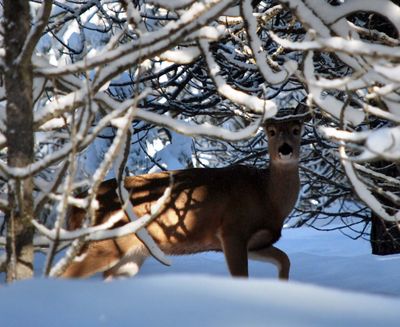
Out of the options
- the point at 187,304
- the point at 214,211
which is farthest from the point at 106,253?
the point at 187,304

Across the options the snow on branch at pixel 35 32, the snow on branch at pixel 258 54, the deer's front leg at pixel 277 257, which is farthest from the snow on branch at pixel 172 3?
the deer's front leg at pixel 277 257

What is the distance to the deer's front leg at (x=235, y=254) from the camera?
746 centimetres

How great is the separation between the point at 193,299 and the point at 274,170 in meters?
5.46

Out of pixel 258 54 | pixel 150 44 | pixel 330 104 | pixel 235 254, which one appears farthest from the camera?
pixel 235 254

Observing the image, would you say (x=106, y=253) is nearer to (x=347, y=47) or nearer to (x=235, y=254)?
(x=235, y=254)

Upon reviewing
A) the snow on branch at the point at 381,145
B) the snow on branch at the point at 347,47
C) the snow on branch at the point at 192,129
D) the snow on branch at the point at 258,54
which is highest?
the snow on branch at the point at 258,54

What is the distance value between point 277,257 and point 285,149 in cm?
102

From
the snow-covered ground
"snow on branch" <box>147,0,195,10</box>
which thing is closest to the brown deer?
"snow on branch" <box>147,0,195,10</box>

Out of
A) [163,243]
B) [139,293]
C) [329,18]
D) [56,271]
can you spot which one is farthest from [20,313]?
[163,243]

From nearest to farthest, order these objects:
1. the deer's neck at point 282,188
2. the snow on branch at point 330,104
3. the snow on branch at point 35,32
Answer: the snow on branch at point 35,32
the snow on branch at point 330,104
the deer's neck at point 282,188

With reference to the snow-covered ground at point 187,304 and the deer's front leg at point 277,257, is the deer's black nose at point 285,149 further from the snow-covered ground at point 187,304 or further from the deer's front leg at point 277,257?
the snow-covered ground at point 187,304

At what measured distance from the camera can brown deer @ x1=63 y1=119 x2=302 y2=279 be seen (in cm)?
721

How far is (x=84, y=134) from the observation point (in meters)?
3.66

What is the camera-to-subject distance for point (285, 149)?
7938 mm
